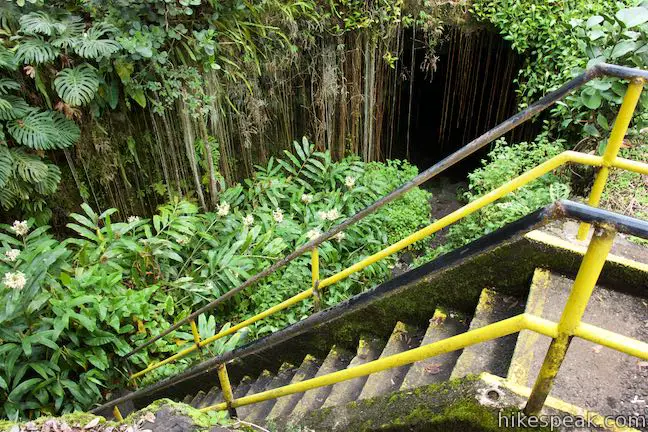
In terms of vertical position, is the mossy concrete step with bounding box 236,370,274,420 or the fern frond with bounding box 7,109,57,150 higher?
the fern frond with bounding box 7,109,57,150

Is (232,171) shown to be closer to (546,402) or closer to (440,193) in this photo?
(440,193)

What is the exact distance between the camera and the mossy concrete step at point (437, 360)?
2016 mm

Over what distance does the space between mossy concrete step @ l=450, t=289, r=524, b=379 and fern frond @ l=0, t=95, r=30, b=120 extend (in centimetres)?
348

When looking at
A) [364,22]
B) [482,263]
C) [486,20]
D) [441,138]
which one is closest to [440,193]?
[441,138]

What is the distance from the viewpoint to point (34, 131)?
336 centimetres

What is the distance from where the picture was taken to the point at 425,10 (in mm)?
5434

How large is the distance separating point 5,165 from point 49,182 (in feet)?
1.19

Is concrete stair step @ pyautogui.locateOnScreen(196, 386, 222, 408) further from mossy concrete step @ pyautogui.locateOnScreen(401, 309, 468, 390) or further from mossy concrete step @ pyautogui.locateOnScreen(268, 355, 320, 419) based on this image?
mossy concrete step @ pyautogui.locateOnScreen(401, 309, 468, 390)

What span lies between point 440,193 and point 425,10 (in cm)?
288

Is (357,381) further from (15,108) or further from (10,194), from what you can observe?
(15,108)

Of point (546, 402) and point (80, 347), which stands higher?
point (546, 402)

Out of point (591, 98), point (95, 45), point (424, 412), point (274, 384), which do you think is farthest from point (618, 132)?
point (95, 45)

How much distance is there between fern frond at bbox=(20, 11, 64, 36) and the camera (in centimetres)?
312

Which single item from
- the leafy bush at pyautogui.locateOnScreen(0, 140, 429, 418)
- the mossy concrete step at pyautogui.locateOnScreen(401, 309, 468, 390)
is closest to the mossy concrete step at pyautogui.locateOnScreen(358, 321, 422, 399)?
the mossy concrete step at pyautogui.locateOnScreen(401, 309, 468, 390)
